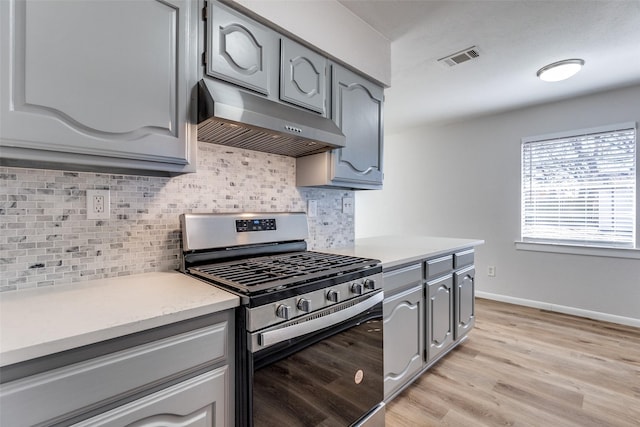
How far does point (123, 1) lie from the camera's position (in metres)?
1.07

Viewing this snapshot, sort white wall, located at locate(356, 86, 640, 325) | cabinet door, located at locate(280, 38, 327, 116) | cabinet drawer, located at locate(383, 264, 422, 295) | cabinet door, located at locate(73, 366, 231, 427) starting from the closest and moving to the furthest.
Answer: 1. cabinet door, located at locate(73, 366, 231, 427)
2. cabinet door, located at locate(280, 38, 327, 116)
3. cabinet drawer, located at locate(383, 264, 422, 295)
4. white wall, located at locate(356, 86, 640, 325)

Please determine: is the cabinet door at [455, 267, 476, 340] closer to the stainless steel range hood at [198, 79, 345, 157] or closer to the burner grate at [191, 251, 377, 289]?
the burner grate at [191, 251, 377, 289]

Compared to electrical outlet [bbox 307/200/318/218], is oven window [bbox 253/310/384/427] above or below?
below

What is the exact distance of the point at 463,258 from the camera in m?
2.47

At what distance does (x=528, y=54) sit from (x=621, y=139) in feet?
5.32

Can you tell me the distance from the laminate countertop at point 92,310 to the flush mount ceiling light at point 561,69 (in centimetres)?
302

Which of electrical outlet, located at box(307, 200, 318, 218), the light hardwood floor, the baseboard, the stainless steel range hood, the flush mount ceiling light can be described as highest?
the flush mount ceiling light

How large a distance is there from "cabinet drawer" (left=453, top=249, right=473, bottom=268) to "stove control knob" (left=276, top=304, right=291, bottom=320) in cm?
169

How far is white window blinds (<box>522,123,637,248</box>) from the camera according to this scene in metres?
3.03

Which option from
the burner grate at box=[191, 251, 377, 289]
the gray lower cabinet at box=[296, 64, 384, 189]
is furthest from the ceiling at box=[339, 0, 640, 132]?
the burner grate at box=[191, 251, 377, 289]

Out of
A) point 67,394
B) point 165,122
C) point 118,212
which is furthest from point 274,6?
point 67,394

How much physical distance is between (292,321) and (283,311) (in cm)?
8

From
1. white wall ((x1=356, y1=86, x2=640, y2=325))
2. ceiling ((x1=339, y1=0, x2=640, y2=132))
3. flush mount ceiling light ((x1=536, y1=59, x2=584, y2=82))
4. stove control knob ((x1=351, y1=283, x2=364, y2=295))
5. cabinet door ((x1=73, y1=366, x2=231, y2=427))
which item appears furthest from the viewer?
white wall ((x1=356, y1=86, x2=640, y2=325))

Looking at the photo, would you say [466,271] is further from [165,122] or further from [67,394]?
[67,394]
